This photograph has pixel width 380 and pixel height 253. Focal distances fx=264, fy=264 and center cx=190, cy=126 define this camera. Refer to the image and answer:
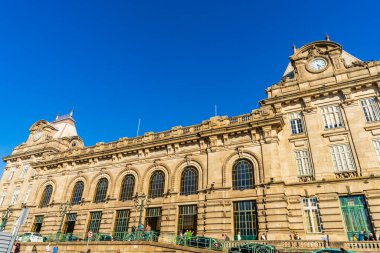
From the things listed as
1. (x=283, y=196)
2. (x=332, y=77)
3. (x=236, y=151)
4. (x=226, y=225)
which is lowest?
(x=226, y=225)

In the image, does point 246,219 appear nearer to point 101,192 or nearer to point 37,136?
point 101,192

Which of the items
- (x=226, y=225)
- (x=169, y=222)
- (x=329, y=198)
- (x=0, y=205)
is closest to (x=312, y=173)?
(x=329, y=198)

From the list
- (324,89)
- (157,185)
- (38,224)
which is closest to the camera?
(324,89)

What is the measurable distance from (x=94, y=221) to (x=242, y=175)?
59.7 feet

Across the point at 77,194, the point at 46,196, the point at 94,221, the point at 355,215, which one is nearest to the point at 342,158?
the point at 355,215

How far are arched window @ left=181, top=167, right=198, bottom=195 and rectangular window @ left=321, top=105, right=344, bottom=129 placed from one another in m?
14.2

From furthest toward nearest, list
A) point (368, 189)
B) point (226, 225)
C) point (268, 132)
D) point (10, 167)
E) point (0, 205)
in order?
1. point (10, 167)
2. point (0, 205)
3. point (268, 132)
4. point (226, 225)
5. point (368, 189)

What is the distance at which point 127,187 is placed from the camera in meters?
31.4

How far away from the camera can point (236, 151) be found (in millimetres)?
27016

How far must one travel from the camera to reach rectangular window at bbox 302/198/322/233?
73.7 ft

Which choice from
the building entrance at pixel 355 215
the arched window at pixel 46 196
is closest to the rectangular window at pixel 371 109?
the building entrance at pixel 355 215

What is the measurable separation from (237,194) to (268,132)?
6773mm

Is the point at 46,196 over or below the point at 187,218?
over

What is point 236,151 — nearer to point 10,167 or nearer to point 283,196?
point 283,196
